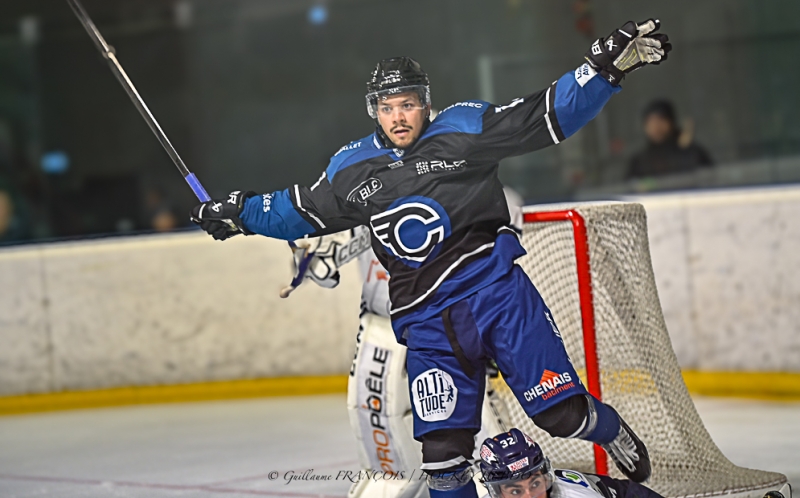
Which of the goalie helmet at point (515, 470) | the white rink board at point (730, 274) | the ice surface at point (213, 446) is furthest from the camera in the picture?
the white rink board at point (730, 274)

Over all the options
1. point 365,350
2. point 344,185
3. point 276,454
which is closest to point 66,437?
point 276,454

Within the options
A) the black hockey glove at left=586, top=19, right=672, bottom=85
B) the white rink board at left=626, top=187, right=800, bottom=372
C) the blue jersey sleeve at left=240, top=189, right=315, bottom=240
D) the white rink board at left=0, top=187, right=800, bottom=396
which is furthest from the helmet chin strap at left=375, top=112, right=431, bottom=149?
the white rink board at left=0, top=187, right=800, bottom=396

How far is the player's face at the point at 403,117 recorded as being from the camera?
2596 mm

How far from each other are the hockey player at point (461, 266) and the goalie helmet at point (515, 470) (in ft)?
0.55

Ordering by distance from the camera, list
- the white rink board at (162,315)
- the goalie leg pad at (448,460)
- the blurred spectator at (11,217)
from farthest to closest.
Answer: the blurred spectator at (11,217)
the white rink board at (162,315)
the goalie leg pad at (448,460)

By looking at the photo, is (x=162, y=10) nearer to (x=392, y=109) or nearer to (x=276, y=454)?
(x=276, y=454)

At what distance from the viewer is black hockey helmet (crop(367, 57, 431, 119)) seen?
2.60 metres

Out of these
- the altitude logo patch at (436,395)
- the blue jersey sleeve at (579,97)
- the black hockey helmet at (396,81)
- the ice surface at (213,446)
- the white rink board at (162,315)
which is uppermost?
the black hockey helmet at (396,81)

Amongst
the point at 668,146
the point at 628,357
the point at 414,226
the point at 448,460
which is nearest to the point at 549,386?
the point at 448,460

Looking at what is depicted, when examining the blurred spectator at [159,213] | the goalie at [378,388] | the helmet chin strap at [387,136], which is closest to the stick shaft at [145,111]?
the goalie at [378,388]

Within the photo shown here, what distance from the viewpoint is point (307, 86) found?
8367 millimetres

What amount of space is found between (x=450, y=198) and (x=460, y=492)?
0.68 m

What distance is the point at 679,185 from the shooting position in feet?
20.7

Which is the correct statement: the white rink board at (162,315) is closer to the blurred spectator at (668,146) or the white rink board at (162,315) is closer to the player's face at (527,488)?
the blurred spectator at (668,146)
